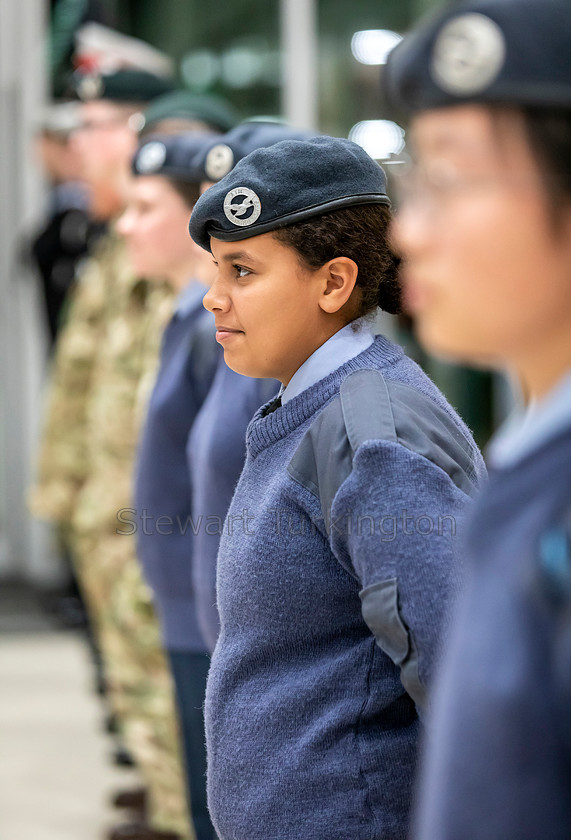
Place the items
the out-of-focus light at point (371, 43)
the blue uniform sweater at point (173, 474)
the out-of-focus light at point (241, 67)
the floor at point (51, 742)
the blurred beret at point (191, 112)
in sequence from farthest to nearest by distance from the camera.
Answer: the out-of-focus light at point (241, 67) → the out-of-focus light at point (371, 43) → the floor at point (51, 742) → the blurred beret at point (191, 112) → the blue uniform sweater at point (173, 474)

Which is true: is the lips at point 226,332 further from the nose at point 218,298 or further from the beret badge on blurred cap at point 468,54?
the beret badge on blurred cap at point 468,54

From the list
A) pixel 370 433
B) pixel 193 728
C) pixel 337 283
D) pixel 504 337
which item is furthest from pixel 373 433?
pixel 193 728

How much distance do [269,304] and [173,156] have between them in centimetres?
113

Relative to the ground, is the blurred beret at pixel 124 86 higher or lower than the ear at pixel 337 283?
lower

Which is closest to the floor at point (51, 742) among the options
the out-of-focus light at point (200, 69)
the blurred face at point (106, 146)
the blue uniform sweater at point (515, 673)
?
the blurred face at point (106, 146)

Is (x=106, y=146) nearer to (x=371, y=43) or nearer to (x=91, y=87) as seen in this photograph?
(x=91, y=87)

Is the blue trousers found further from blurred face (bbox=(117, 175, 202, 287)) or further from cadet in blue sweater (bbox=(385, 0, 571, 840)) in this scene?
cadet in blue sweater (bbox=(385, 0, 571, 840))

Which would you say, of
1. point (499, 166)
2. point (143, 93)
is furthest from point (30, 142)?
point (499, 166)

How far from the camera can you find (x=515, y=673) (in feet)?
2.23

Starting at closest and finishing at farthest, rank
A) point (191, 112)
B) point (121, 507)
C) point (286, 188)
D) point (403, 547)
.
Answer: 1. point (403, 547)
2. point (286, 188)
3. point (191, 112)
4. point (121, 507)

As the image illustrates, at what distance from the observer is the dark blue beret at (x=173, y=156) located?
2.33 metres

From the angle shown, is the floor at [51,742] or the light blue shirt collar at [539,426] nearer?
the light blue shirt collar at [539,426]

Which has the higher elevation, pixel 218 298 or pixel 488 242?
pixel 488 242

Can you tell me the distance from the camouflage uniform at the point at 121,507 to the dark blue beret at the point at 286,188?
56.7 inches
